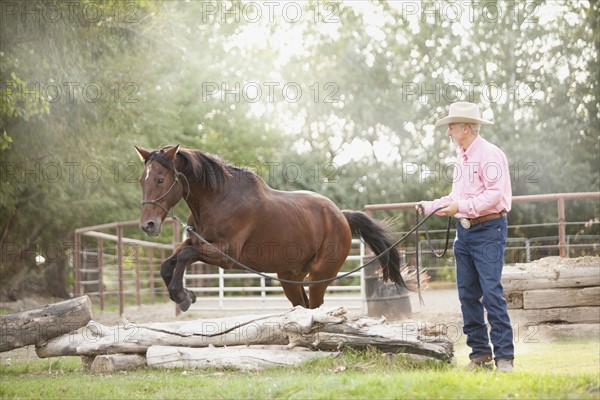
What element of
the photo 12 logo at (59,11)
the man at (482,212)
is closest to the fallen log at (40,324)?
the man at (482,212)

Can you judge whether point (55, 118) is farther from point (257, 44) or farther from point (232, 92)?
point (257, 44)

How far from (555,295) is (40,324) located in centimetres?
604

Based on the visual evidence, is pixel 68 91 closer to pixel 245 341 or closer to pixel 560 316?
pixel 245 341

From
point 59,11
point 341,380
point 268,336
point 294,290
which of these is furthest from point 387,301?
point 59,11

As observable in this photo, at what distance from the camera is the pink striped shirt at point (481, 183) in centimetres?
530

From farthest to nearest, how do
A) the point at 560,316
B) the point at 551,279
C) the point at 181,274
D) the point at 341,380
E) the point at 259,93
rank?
the point at 259,93 < the point at 551,279 < the point at 560,316 < the point at 181,274 < the point at 341,380

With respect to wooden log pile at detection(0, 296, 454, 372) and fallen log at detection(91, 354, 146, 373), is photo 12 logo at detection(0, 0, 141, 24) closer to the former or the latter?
wooden log pile at detection(0, 296, 454, 372)

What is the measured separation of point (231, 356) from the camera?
6281 millimetres

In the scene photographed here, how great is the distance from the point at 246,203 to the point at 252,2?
8.02m

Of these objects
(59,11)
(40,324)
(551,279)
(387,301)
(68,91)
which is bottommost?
(387,301)

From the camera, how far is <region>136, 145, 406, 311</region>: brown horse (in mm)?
6590

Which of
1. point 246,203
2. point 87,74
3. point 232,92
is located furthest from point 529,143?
point 246,203

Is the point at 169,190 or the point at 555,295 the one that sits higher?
the point at 169,190

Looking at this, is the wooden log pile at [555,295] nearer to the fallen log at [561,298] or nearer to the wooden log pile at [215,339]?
the fallen log at [561,298]
